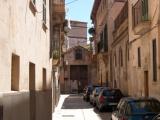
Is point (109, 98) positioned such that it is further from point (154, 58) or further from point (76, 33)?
point (76, 33)

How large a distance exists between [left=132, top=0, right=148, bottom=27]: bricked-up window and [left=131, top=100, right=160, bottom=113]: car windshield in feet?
32.2

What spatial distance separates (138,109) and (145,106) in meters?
0.39

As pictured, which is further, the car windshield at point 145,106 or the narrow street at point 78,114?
the narrow street at point 78,114

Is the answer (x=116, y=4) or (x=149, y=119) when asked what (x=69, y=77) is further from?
(x=149, y=119)

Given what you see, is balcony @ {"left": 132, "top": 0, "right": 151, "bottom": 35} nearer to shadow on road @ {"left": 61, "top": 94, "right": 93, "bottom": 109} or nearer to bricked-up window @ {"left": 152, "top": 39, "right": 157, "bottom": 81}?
bricked-up window @ {"left": 152, "top": 39, "right": 157, "bottom": 81}

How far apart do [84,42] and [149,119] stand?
82.6m

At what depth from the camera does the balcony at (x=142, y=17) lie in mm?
22928

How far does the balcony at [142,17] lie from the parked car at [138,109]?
9.34 m

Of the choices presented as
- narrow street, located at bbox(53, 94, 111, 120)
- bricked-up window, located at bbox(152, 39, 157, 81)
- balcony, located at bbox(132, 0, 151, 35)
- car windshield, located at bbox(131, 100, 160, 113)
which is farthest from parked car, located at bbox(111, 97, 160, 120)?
narrow street, located at bbox(53, 94, 111, 120)

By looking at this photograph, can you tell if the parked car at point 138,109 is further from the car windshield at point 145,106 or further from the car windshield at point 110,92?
the car windshield at point 110,92

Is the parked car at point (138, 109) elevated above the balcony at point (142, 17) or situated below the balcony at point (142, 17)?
below

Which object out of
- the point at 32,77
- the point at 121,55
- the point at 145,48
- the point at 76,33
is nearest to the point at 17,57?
the point at 32,77

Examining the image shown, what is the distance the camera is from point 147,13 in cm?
2339

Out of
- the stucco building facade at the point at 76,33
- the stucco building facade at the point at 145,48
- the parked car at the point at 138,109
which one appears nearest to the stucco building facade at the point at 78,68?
the stucco building facade at the point at 76,33
